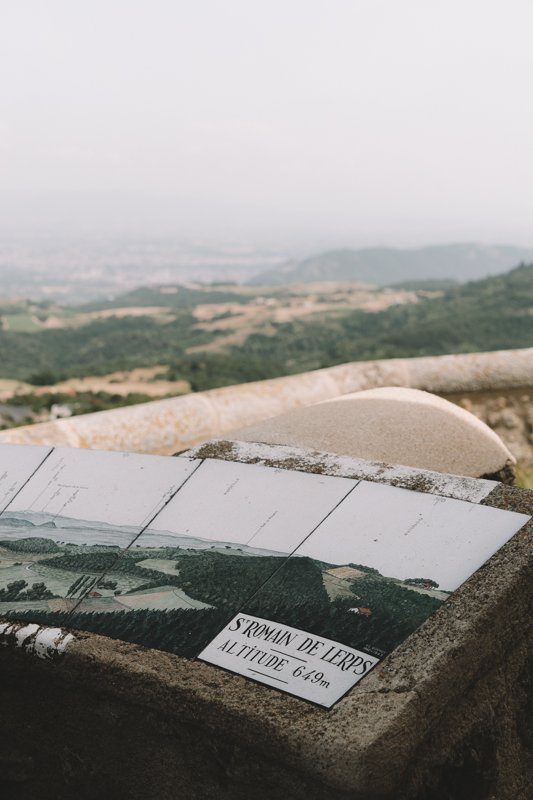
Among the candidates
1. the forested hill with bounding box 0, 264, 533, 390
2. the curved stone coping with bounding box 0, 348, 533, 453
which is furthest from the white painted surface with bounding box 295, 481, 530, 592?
the forested hill with bounding box 0, 264, 533, 390

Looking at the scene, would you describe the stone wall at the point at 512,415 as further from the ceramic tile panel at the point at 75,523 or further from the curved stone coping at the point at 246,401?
the ceramic tile panel at the point at 75,523

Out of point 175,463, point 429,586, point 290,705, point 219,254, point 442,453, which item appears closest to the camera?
point 290,705

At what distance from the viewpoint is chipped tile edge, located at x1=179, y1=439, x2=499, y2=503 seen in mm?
2613

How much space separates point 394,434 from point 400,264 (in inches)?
5728

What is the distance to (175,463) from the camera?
10.1 ft

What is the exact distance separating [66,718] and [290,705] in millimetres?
712

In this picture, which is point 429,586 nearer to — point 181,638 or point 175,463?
point 181,638

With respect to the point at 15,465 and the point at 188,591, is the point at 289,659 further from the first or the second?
the point at 15,465

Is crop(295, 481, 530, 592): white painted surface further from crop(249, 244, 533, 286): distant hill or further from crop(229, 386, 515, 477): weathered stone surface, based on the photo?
crop(249, 244, 533, 286): distant hill

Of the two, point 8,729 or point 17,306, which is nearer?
point 8,729

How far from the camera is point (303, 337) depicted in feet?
126

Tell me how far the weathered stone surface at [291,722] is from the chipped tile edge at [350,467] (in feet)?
1.03

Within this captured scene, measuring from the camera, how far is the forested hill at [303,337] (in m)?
24.0

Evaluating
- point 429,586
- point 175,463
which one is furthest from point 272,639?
point 175,463
